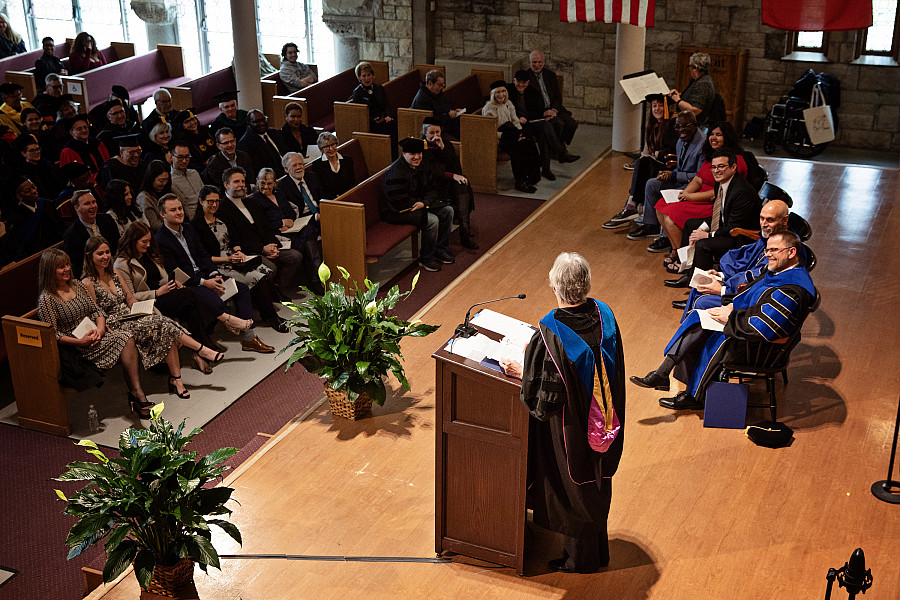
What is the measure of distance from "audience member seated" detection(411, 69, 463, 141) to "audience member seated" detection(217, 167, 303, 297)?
134 inches

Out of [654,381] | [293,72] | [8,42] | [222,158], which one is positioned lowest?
[654,381]

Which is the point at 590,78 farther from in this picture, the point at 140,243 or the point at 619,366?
the point at 619,366

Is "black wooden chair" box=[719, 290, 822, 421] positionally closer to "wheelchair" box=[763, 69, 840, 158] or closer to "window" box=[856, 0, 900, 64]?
"wheelchair" box=[763, 69, 840, 158]

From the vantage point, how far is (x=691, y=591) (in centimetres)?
377

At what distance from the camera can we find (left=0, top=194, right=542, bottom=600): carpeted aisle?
4.42 meters

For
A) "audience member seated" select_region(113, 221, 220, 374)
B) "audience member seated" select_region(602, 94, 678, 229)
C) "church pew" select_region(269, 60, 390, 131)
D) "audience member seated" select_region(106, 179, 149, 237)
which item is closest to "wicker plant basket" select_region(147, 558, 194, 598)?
"audience member seated" select_region(113, 221, 220, 374)

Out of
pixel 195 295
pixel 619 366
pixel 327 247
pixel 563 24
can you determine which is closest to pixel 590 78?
pixel 563 24

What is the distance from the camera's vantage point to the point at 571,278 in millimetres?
3404

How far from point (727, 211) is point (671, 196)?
0.96 metres

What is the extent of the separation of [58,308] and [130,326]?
44 cm

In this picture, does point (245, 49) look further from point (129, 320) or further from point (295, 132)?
point (129, 320)

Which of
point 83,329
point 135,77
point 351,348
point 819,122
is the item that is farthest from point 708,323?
point 135,77

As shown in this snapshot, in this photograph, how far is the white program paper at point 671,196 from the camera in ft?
23.6

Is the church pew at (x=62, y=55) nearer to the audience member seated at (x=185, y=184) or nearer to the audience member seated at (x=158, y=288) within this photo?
the audience member seated at (x=185, y=184)
